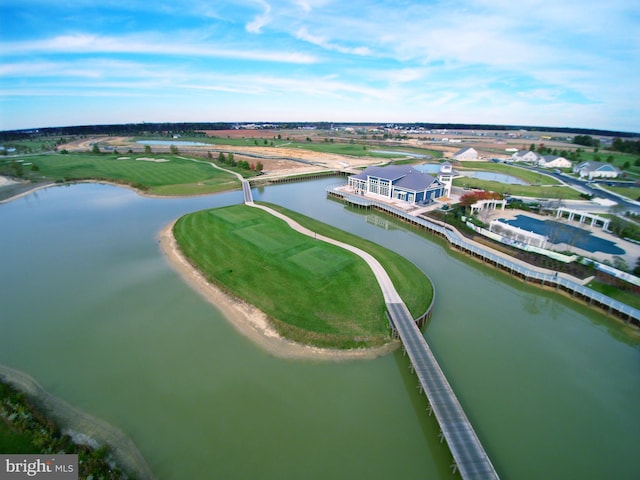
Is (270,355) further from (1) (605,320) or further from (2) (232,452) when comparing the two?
(1) (605,320)

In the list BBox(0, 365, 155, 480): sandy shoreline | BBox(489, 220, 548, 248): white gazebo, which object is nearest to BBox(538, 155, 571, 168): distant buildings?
BBox(489, 220, 548, 248): white gazebo

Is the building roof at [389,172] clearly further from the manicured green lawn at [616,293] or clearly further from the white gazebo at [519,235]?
the manicured green lawn at [616,293]

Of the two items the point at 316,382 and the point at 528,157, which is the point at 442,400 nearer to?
the point at 316,382

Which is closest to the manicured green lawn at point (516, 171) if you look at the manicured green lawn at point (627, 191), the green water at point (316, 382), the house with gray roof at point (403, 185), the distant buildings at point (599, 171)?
the distant buildings at point (599, 171)

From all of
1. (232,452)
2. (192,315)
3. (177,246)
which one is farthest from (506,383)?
(177,246)

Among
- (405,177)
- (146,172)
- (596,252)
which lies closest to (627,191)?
(596,252)
